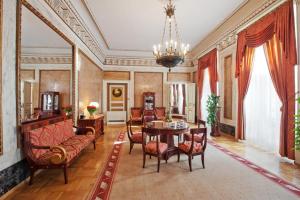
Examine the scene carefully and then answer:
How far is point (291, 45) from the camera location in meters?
3.47

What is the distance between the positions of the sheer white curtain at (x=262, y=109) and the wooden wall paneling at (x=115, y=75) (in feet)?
19.4

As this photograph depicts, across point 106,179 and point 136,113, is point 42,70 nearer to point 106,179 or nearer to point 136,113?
point 106,179

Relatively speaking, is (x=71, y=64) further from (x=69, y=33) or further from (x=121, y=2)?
(x=121, y=2)

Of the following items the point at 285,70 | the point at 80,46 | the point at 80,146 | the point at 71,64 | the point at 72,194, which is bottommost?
the point at 72,194

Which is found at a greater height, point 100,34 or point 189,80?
point 100,34

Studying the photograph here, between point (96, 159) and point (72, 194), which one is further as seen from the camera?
point (96, 159)

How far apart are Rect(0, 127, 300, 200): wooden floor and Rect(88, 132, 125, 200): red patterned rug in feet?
0.34

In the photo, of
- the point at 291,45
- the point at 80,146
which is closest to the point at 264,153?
the point at 291,45

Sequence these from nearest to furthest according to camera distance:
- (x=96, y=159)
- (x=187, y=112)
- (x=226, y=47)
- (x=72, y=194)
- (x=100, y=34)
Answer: (x=72, y=194), (x=96, y=159), (x=226, y=47), (x=100, y=34), (x=187, y=112)

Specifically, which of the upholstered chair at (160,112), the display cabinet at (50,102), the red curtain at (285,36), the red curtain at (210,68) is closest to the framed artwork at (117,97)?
the upholstered chair at (160,112)

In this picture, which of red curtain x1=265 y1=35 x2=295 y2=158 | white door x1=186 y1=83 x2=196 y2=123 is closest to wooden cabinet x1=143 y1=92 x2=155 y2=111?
white door x1=186 y1=83 x2=196 y2=123

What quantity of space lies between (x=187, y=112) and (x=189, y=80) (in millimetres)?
1847

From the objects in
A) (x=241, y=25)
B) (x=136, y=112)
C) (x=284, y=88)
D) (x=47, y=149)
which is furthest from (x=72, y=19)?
(x=136, y=112)

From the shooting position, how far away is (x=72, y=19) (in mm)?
4465
